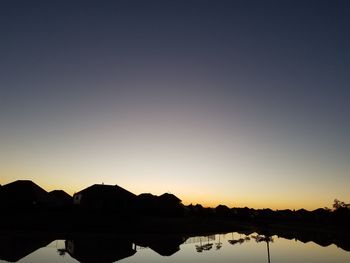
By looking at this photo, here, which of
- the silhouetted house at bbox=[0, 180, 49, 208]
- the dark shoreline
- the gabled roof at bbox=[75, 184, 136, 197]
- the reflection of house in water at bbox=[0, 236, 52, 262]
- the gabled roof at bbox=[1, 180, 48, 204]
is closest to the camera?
the reflection of house in water at bbox=[0, 236, 52, 262]

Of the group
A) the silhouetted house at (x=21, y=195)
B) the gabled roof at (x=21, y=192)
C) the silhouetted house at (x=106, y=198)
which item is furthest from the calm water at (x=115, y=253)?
the gabled roof at (x=21, y=192)

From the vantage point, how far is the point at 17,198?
229 ft

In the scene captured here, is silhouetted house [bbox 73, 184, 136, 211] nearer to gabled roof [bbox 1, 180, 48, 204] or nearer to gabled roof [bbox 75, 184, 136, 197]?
gabled roof [bbox 75, 184, 136, 197]

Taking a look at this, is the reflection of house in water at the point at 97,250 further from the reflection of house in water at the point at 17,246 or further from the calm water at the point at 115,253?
the reflection of house in water at the point at 17,246

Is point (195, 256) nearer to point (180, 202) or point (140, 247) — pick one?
point (140, 247)

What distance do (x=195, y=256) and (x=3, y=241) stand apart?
65.9 ft

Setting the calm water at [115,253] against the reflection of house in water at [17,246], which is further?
the calm water at [115,253]

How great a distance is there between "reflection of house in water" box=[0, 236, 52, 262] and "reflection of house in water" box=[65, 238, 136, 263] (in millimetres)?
3232

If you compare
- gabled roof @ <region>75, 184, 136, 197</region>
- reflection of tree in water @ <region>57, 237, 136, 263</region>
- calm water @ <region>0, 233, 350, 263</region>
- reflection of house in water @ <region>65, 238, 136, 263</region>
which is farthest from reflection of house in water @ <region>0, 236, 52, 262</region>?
gabled roof @ <region>75, 184, 136, 197</region>

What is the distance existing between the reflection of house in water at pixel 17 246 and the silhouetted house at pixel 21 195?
26058mm

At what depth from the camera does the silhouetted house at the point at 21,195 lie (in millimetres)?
68375

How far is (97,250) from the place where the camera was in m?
Answer: 37.1

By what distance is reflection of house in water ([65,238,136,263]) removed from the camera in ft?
107

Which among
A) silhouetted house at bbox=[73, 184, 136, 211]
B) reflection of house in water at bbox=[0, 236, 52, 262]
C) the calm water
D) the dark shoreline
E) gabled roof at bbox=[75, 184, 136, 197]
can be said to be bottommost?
the calm water
